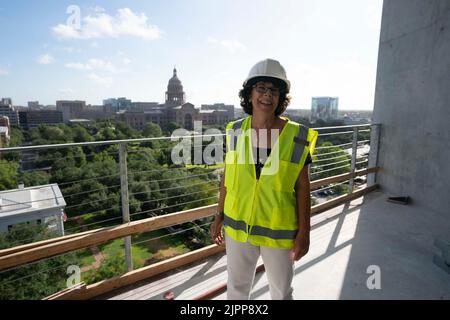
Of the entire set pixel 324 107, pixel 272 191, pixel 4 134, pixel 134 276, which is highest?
pixel 324 107

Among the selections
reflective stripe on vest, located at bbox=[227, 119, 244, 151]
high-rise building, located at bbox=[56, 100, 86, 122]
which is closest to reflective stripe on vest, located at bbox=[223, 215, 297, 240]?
reflective stripe on vest, located at bbox=[227, 119, 244, 151]

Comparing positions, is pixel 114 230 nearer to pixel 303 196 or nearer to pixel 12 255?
pixel 12 255

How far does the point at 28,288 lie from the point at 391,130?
1049cm

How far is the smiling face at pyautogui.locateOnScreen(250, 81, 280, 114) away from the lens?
140 centimetres

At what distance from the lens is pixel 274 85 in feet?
4.67

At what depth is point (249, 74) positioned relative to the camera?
1.45m

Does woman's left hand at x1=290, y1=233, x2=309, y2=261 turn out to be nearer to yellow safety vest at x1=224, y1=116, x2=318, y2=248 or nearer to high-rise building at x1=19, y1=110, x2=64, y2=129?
yellow safety vest at x1=224, y1=116, x2=318, y2=248

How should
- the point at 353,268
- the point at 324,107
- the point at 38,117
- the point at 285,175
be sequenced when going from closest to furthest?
the point at 285,175
the point at 353,268
the point at 38,117
the point at 324,107

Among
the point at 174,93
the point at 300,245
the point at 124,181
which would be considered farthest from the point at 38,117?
the point at 300,245

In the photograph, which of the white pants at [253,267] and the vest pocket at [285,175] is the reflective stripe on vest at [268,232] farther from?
the vest pocket at [285,175]

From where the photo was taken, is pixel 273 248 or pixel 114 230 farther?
pixel 114 230

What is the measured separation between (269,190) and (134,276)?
1.62m

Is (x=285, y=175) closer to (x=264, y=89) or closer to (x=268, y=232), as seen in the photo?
(x=268, y=232)
